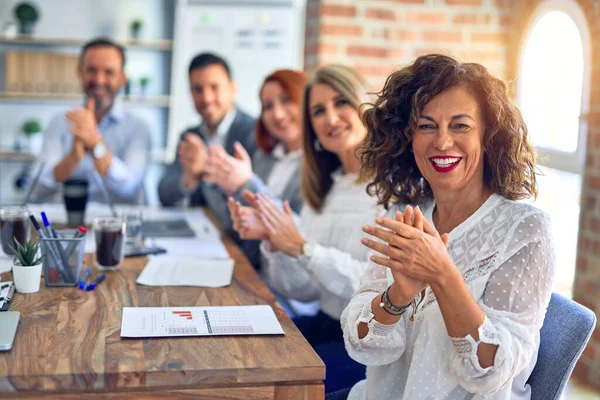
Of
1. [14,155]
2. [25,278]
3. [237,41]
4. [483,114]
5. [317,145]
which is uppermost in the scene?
[237,41]

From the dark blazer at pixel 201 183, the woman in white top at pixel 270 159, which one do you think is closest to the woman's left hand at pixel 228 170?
the woman in white top at pixel 270 159

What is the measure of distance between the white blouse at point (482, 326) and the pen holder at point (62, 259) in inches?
26.2

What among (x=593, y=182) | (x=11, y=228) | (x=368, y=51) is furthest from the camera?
(x=368, y=51)

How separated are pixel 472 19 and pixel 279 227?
175 centimetres

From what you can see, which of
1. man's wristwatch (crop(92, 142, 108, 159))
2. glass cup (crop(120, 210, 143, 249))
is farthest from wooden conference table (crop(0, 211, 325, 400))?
man's wristwatch (crop(92, 142, 108, 159))

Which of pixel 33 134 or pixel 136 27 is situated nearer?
pixel 33 134

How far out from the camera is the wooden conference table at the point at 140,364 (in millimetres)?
1133

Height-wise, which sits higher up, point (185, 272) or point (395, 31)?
point (395, 31)

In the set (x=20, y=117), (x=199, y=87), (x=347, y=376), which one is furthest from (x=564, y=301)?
(x=20, y=117)

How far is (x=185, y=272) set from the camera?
1.86m

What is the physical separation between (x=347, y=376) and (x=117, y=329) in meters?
0.69

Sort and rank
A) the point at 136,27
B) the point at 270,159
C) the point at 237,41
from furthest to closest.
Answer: the point at 237,41
the point at 136,27
the point at 270,159

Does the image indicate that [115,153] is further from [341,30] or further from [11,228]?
[11,228]

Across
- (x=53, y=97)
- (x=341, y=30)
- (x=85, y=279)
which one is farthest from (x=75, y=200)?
(x=53, y=97)
